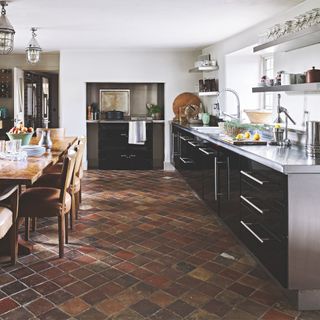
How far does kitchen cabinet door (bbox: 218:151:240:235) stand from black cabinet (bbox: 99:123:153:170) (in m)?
4.18

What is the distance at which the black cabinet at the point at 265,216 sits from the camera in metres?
2.68

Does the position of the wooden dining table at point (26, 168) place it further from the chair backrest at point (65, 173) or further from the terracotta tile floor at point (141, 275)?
the terracotta tile floor at point (141, 275)

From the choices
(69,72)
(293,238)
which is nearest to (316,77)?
(293,238)

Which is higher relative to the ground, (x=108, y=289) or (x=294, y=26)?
(x=294, y=26)

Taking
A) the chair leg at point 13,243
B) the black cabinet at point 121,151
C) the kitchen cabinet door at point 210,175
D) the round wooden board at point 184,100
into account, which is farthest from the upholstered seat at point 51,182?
the round wooden board at point 184,100

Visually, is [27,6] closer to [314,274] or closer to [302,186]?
[302,186]

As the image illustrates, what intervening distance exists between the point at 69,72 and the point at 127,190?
312 centimetres

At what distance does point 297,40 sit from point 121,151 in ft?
17.7

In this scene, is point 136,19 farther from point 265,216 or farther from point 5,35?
point 265,216

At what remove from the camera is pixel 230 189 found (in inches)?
156

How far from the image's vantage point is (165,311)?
2.62 meters

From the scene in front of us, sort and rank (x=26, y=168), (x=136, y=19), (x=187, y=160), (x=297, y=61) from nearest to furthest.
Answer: (x=26, y=168), (x=297, y=61), (x=136, y=19), (x=187, y=160)

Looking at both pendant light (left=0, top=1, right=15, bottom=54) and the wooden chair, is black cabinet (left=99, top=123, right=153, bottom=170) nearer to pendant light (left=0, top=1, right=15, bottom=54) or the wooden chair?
pendant light (left=0, top=1, right=15, bottom=54)

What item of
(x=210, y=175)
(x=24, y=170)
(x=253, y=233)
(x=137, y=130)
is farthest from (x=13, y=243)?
(x=137, y=130)
